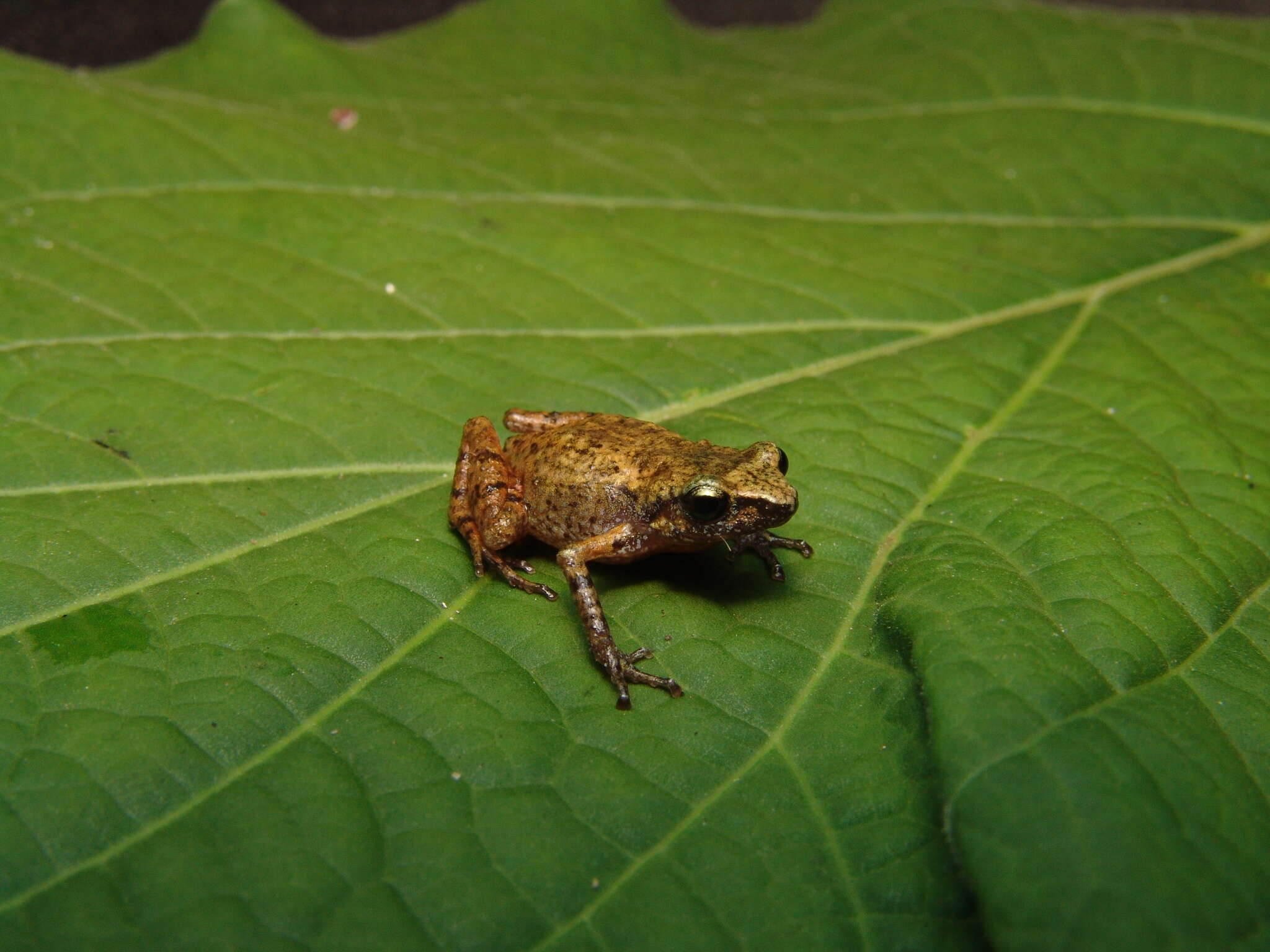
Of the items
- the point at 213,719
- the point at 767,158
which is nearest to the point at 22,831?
the point at 213,719

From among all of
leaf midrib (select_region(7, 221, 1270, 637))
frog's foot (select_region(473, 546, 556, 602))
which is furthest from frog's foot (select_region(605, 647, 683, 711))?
leaf midrib (select_region(7, 221, 1270, 637))

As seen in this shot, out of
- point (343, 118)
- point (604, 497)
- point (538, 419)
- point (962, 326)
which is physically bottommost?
point (604, 497)

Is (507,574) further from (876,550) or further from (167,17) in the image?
(167,17)

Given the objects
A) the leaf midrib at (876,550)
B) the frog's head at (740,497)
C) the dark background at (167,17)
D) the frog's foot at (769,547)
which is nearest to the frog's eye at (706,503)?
the frog's head at (740,497)

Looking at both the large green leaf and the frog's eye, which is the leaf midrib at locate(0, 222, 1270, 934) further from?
the frog's eye

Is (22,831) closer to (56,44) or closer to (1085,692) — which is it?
(1085,692)

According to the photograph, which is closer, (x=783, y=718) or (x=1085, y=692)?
(x=1085, y=692)

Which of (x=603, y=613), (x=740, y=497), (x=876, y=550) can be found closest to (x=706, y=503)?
(x=740, y=497)
